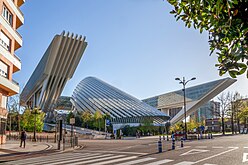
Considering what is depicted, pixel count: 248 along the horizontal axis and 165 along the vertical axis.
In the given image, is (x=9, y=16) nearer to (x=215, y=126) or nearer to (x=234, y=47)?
(x=234, y=47)

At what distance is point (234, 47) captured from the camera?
360 centimetres

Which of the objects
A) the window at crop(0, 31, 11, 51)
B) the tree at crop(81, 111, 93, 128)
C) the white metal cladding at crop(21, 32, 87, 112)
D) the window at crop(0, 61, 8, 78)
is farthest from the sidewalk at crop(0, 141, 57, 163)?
the tree at crop(81, 111, 93, 128)

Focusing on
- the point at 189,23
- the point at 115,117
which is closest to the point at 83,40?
the point at 115,117

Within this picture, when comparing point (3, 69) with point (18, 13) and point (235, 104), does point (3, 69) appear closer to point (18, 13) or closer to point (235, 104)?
point (18, 13)

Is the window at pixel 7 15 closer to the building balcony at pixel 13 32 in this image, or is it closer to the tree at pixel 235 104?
the building balcony at pixel 13 32

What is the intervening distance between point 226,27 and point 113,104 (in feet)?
294

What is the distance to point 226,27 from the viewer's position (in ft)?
11.2

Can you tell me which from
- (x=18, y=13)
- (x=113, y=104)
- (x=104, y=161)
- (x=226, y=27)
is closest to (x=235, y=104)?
(x=113, y=104)

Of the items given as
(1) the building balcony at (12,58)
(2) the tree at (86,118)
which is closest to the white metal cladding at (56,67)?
(2) the tree at (86,118)

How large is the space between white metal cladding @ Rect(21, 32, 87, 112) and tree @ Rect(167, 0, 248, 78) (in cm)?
6751

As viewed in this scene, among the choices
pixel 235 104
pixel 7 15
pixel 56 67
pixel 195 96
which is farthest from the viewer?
Result: pixel 195 96

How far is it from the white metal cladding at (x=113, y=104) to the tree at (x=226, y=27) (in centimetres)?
7789

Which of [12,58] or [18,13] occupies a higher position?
[18,13]

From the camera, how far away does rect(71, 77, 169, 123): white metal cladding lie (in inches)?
3258
